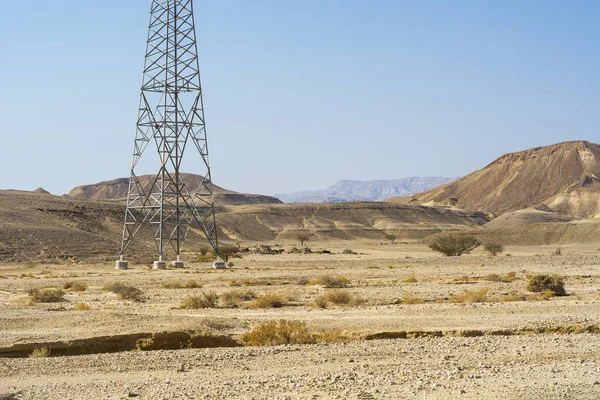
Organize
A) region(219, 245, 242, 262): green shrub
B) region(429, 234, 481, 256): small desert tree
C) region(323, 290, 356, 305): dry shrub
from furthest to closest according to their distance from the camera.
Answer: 1. region(429, 234, 481, 256): small desert tree
2. region(219, 245, 242, 262): green shrub
3. region(323, 290, 356, 305): dry shrub

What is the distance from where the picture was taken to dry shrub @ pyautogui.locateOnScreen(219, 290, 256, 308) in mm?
26391

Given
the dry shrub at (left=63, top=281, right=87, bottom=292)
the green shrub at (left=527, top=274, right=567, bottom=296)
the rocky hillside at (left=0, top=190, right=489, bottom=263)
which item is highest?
the rocky hillside at (left=0, top=190, right=489, bottom=263)

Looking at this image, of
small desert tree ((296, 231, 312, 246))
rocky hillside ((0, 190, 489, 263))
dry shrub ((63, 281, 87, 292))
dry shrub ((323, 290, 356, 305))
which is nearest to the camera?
dry shrub ((323, 290, 356, 305))

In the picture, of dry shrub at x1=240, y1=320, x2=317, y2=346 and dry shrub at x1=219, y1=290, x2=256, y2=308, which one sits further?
dry shrub at x1=219, y1=290, x2=256, y2=308

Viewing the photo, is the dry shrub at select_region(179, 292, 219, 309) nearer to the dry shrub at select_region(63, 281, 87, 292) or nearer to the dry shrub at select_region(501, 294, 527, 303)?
the dry shrub at select_region(63, 281, 87, 292)

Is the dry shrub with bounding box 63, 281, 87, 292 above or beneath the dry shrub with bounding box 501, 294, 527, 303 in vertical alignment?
beneath

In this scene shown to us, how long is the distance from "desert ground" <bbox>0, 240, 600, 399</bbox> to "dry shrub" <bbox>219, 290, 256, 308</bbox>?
65 mm

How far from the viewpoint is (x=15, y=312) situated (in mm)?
21406

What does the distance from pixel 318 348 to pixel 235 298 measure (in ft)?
38.9

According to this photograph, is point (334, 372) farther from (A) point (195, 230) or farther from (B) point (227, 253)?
(A) point (195, 230)

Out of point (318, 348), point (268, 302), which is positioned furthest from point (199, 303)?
point (318, 348)

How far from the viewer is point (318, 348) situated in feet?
53.3

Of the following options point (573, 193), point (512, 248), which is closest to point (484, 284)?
point (512, 248)

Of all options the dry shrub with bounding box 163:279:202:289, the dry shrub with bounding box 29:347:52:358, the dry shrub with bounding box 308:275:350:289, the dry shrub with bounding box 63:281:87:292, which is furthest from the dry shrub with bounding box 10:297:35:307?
the dry shrub with bounding box 308:275:350:289
